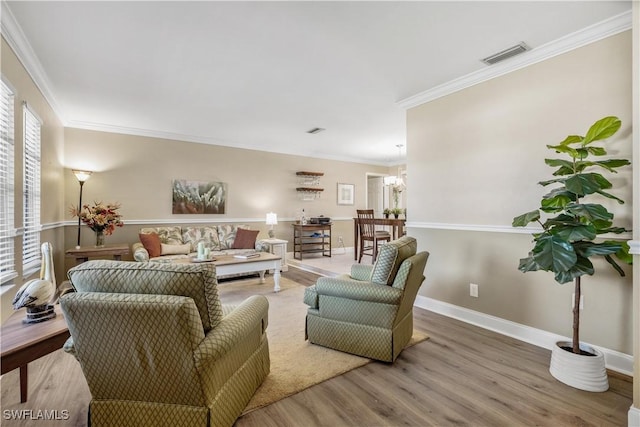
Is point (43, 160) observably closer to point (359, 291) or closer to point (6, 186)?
point (6, 186)

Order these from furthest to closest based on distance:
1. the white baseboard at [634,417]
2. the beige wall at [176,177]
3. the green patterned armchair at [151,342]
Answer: the beige wall at [176,177]
the white baseboard at [634,417]
the green patterned armchair at [151,342]

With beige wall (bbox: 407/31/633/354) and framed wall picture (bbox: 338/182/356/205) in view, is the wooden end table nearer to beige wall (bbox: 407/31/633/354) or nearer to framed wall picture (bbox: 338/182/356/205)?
beige wall (bbox: 407/31/633/354)

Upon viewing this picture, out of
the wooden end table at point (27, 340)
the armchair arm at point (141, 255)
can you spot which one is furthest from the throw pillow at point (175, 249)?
the wooden end table at point (27, 340)

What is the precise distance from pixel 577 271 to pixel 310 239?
527 cm

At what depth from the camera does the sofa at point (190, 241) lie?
452 cm

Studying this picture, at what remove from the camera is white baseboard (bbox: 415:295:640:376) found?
85.2 inches

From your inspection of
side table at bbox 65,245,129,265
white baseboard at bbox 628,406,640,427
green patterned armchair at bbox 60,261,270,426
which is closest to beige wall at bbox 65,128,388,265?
side table at bbox 65,245,129,265

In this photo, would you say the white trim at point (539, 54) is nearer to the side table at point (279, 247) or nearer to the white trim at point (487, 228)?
the white trim at point (487, 228)

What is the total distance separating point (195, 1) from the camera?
77.4 inches

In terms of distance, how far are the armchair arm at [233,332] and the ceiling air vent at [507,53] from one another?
287cm

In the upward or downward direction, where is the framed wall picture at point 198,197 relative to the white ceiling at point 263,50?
downward

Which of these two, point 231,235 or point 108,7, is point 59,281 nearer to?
point 231,235

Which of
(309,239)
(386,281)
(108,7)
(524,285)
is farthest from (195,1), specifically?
(309,239)

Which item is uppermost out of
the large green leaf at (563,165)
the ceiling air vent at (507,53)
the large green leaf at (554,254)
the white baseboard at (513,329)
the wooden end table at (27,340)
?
the ceiling air vent at (507,53)
